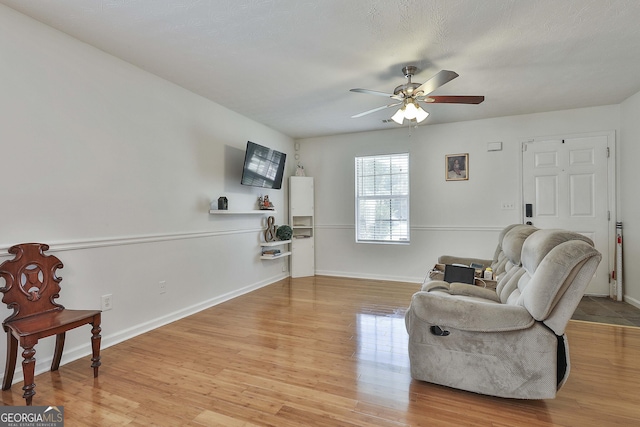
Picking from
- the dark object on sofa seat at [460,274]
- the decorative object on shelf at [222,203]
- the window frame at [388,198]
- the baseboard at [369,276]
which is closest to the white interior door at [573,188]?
the window frame at [388,198]

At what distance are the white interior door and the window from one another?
1.67 m

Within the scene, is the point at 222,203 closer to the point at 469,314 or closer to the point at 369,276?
the point at 369,276

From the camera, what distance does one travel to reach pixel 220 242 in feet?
12.8

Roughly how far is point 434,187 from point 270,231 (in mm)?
2664

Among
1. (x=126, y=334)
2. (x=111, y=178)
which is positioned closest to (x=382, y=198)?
(x=111, y=178)

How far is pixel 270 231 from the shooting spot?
192 inches

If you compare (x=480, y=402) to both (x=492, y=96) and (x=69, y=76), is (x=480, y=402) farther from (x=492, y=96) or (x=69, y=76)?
(x=69, y=76)

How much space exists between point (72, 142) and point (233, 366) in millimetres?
2114

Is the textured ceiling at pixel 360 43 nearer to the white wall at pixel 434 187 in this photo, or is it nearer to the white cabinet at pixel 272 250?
the white wall at pixel 434 187

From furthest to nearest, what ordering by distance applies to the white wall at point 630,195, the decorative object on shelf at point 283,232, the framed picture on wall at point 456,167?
1. the decorative object on shelf at point 283,232
2. the framed picture on wall at point 456,167
3. the white wall at point 630,195

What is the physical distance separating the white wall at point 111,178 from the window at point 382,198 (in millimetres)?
2289

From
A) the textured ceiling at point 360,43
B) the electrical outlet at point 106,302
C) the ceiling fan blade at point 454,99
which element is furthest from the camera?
the ceiling fan blade at point 454,99

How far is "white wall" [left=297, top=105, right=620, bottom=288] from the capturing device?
→ 4340 millimetres
